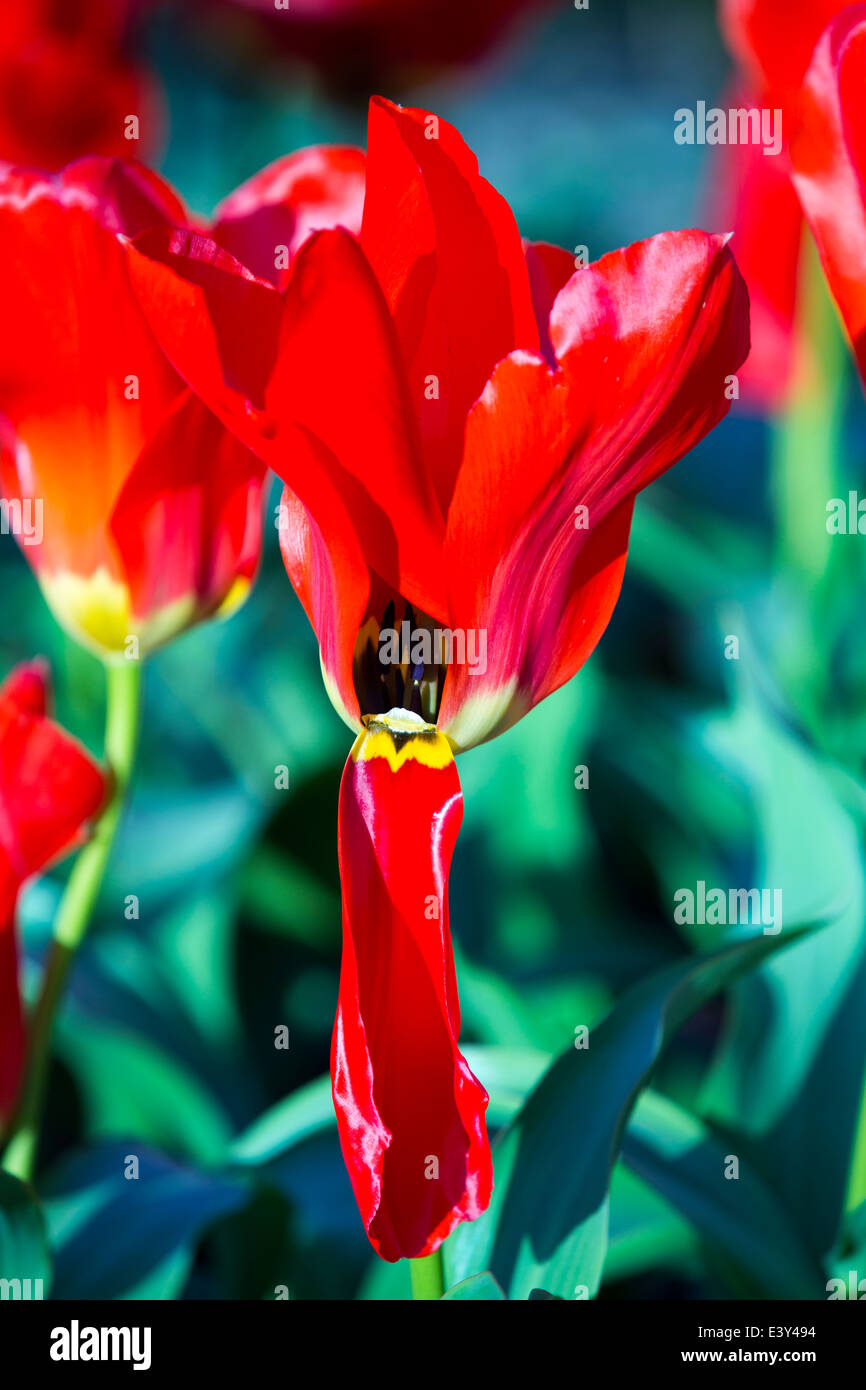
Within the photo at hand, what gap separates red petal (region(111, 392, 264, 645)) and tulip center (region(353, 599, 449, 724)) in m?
0.09

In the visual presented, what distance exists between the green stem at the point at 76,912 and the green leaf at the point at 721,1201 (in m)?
0.19

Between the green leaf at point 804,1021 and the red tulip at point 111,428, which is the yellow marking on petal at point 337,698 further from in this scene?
the green leaf at point 804,1021

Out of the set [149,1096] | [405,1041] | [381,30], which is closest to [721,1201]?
[405,1041]

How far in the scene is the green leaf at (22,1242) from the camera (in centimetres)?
38

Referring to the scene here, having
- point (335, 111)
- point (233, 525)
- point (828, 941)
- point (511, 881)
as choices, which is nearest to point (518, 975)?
point (511, 881)

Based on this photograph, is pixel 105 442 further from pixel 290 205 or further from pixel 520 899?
pixel 520 899

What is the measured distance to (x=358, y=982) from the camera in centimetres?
29

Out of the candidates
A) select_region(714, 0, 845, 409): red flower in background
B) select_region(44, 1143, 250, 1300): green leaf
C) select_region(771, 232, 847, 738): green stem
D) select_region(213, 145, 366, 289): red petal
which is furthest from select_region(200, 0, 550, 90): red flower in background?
select_region(44, 1143, 250, 1300): green leaf

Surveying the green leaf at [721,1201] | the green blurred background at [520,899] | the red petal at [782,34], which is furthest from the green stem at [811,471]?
the green leaf at [721,1201]

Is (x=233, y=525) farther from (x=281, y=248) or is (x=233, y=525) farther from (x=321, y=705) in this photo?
(x=321, y=705)

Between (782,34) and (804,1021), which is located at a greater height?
(782,34)

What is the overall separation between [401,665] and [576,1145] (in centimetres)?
16

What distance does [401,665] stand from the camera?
1.05ft
